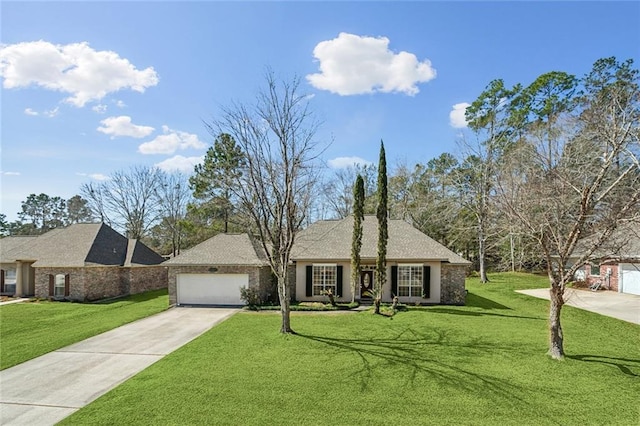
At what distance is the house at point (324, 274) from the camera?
17578 millimetres

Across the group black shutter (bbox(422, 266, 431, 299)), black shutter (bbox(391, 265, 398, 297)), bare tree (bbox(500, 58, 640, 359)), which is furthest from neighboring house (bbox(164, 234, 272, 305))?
bare tree (bbox(500, 58, 640, 359))

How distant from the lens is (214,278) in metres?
17.8

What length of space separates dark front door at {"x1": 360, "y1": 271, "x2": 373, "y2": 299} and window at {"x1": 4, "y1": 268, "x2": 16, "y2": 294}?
22.4 m

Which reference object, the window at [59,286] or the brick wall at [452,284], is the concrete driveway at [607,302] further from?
the window at [59,286]

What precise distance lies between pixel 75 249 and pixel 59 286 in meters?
2.34

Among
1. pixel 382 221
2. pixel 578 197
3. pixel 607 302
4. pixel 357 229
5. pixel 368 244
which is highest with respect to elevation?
pixel 578 197

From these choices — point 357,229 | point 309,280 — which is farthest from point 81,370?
point 357,229

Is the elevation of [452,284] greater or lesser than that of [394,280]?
lesser

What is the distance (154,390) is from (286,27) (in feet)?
37.6

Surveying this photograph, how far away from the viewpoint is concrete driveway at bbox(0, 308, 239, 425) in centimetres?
697

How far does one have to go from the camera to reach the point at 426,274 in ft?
57.7

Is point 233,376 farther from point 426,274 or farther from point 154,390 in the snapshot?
point 426,274

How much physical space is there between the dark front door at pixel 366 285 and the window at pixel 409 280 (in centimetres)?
151

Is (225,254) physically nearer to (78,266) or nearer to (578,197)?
(78,266)
